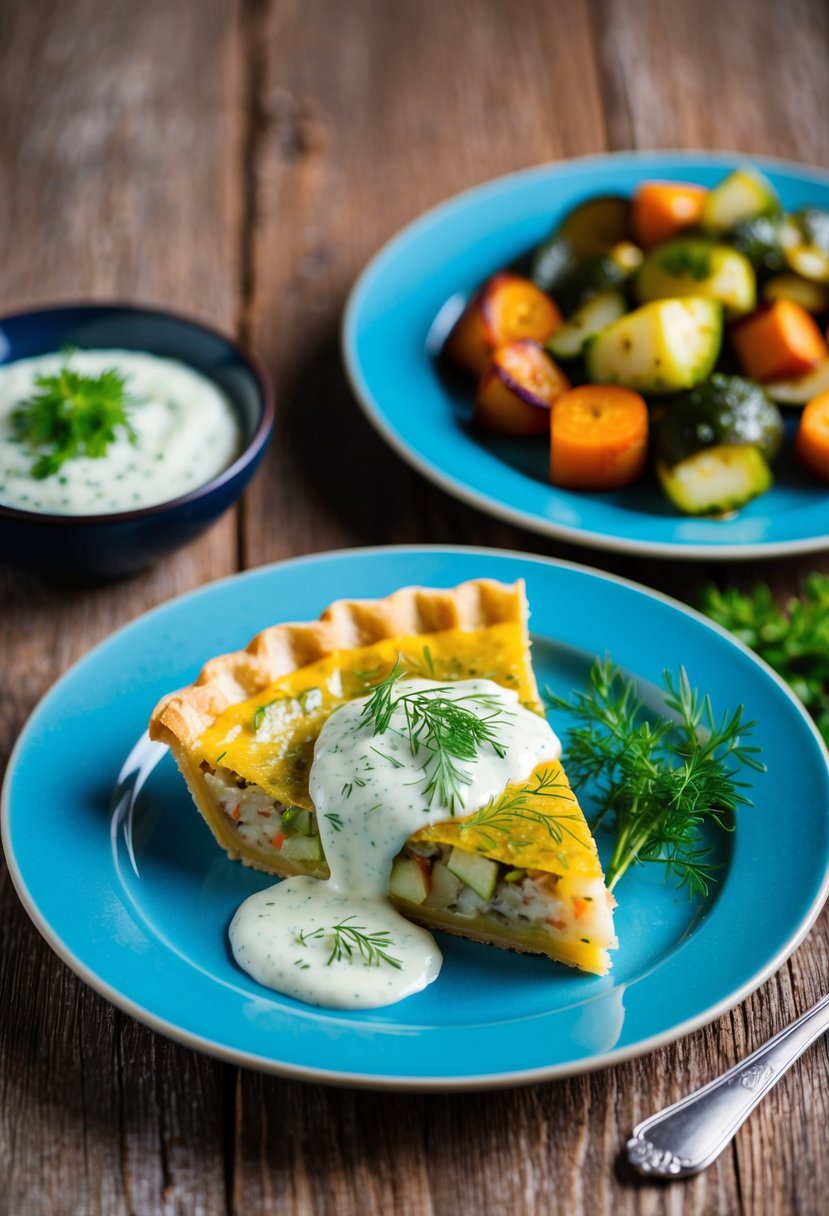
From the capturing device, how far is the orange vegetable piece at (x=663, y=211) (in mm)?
5438

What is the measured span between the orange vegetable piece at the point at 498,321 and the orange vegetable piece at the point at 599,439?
1.78 feet

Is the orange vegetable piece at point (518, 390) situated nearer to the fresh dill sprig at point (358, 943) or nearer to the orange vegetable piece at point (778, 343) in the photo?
the orange vegetable piece at point (778, 343)

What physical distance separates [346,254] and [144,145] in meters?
1.47

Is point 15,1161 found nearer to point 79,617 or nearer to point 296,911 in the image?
point 296,911

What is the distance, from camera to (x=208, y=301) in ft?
19.4

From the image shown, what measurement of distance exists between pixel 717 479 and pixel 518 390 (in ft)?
2.64

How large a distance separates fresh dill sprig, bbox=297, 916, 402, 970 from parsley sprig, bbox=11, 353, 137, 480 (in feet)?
6.33

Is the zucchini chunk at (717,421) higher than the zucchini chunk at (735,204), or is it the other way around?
the zucchini chunk at (735,204)

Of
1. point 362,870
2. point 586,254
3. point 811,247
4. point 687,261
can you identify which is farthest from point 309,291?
point 362,870

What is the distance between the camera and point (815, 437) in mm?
4637

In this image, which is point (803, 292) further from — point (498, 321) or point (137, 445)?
point (137, 445)

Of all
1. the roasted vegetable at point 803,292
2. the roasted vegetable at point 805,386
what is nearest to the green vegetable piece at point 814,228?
the roasted vegetable at point 803,292

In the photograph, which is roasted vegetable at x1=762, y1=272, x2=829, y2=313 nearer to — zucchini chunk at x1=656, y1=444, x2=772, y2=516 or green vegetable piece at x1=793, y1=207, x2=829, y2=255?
green vegetable piece at x1=793, y1=207, x2=829, y2=255

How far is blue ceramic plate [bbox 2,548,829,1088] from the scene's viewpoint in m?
2.91
